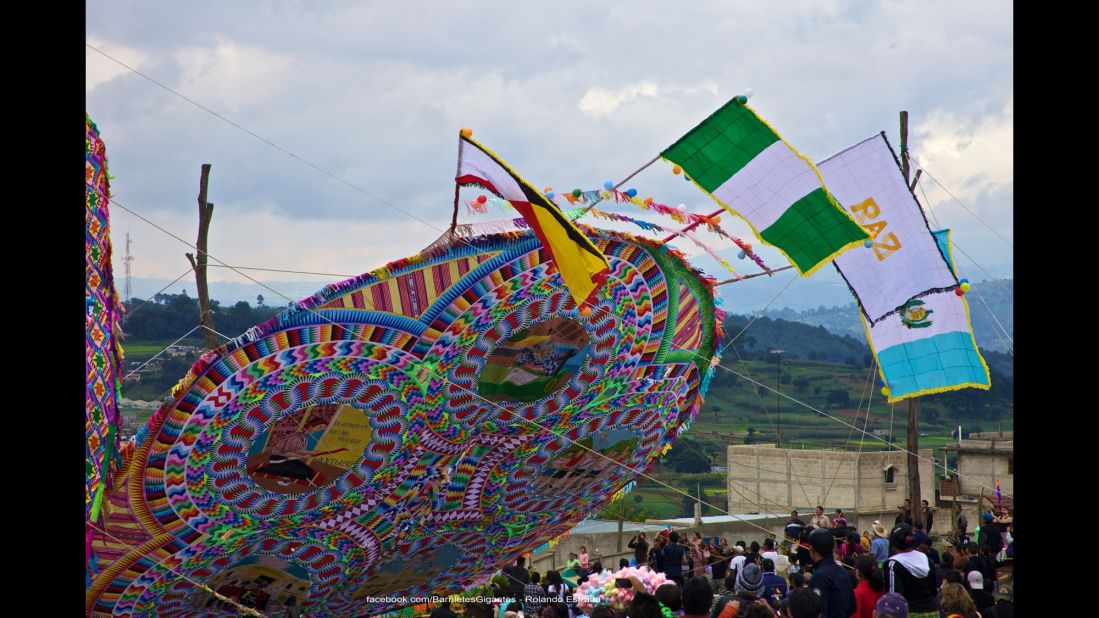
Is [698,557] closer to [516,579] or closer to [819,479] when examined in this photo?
[516,579]

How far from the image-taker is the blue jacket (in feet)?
22.2

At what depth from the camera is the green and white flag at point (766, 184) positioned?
945cm

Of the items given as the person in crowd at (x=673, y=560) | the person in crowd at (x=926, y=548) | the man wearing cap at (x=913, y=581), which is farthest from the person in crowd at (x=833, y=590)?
the person in crowd at (x=673, y=560)

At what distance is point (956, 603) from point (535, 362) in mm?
4570

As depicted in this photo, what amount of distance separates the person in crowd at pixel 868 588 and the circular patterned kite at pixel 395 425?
3322mm

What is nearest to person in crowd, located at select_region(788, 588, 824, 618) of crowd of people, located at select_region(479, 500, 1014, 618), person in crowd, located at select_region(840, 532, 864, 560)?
crowd of people, located at select_region(479, 500, 1014, 618)

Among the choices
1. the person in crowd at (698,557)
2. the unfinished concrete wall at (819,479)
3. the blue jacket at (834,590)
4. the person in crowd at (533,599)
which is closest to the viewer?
the blue jacket at (834,590)

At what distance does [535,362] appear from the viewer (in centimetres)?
980

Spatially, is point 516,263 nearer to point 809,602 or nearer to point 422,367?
point 422,367

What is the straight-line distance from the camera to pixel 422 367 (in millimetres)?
→ 8883

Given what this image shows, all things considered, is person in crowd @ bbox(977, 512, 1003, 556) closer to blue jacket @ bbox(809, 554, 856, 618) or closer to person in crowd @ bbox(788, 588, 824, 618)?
blue jacket @ bbox(809, 554, 856, 618)

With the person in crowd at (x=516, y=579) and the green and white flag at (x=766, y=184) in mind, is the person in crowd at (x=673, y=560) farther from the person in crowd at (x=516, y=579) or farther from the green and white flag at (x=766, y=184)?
the green and white flag at (x=766, y=184)

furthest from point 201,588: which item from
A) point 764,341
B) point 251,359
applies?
point 764,341
